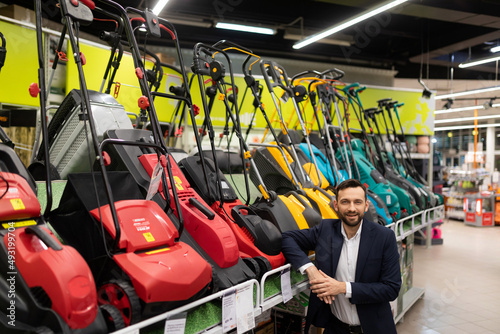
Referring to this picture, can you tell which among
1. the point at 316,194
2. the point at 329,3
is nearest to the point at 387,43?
the point at 329,3

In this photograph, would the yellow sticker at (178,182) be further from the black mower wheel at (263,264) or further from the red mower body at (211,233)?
the black mower wheel at (263,264)

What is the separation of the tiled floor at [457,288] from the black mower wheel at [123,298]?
3471mm

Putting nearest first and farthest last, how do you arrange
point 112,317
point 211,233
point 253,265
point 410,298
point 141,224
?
point 112,317
point 141,224
point 211,233
point 253,265
point 410,298

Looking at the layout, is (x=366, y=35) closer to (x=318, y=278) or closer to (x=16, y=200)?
(x=318, y=278)

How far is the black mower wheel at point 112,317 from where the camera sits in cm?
119

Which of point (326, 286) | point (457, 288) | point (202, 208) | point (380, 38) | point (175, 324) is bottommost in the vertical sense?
point (457, 288)

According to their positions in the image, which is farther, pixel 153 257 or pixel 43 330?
pixel 153 257

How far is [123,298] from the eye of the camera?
1.29 meters

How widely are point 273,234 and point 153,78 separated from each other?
151 cm

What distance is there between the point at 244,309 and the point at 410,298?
11.9 ft

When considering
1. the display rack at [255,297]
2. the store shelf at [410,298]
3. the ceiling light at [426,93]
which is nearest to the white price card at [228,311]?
the display rack at [255,297]

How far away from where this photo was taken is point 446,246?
26.6 ft

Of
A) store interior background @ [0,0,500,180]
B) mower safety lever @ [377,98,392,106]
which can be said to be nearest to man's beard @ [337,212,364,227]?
mower safety lever @ [377,98,392,106]

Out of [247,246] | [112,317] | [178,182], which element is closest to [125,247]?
[112,317]
